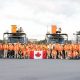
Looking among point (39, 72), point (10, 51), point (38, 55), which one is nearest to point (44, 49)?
point (38, 55)

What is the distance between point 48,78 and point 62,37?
Answer: 3793cm

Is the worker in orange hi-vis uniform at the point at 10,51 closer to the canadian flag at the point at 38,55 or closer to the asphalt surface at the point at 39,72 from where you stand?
the canadian flag at the point at 38,55

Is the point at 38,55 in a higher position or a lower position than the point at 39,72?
lower

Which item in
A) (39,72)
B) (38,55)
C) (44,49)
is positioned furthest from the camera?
(38,55)

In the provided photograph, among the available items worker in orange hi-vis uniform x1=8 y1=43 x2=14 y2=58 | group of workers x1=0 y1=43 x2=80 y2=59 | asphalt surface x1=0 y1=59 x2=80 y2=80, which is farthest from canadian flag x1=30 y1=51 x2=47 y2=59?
asphalt surface x1=0 y1=59 x2=80 y2=80

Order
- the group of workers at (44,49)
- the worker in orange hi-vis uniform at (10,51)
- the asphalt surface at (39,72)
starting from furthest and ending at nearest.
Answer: the worker in orange hi-vis uniform at (10,51), the group of workers at (44,49), the asphalt surface at (39,72)

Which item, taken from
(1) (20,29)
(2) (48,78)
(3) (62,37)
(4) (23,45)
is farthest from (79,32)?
(2) (48,78)

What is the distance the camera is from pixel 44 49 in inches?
1918

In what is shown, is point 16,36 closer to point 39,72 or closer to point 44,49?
point 44,49

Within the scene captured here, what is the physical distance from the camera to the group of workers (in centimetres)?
4781

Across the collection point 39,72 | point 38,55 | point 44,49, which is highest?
point 44,49

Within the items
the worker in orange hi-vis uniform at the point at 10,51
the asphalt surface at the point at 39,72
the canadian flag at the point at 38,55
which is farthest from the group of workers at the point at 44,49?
the asphalt surface at the point at 39,72

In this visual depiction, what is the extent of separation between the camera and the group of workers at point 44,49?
4781 cm

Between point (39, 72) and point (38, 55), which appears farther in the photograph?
point (38, 55)
